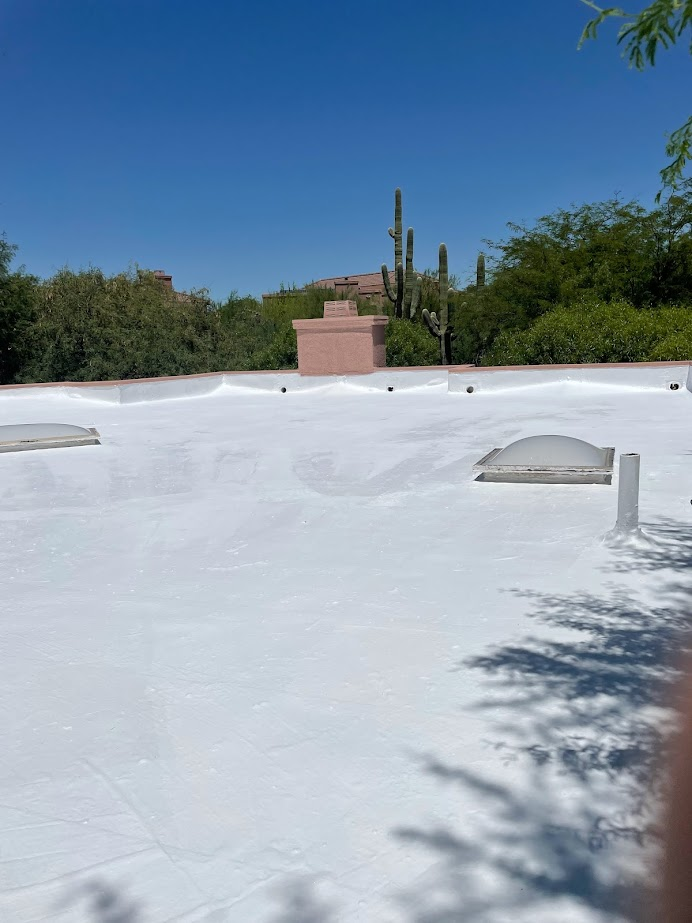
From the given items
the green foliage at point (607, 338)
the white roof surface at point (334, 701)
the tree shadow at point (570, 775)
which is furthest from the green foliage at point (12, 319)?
the tree shadow at point (570, 775)

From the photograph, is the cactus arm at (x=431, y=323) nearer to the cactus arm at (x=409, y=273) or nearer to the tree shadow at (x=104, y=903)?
the cactus arm at (x=409, y=273)

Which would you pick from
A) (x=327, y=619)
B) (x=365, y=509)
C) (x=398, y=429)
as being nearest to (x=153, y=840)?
(x=327, y=619)

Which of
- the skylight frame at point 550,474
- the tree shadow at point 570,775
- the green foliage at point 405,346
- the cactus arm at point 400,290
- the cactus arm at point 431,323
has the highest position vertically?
the cactus arm at point 400,290

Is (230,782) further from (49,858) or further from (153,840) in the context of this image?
(49,858)

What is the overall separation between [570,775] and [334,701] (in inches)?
41.7

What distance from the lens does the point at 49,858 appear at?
2.56 meters

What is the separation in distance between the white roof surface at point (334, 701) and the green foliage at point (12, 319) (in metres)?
Answer: 23.0

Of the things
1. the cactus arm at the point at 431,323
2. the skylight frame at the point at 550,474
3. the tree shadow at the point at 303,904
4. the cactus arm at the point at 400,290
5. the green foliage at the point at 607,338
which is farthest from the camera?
the cactus arm at the point at 400,290

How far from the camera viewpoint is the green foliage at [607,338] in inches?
704

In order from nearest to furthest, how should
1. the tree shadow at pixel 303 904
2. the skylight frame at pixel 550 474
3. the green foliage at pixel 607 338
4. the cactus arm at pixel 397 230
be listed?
the tree shadow at pixel 303 904, the skylight frame at pixel 550 474, the green foliage at pixel 607 338, the cactus arm at pixel 397 230

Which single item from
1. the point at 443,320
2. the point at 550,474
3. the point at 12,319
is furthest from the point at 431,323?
the point at 550,474

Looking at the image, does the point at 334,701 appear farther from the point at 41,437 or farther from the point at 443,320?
the point at 443,320

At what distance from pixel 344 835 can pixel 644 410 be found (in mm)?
11410

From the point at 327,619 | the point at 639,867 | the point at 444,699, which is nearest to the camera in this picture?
the point at 639,867
